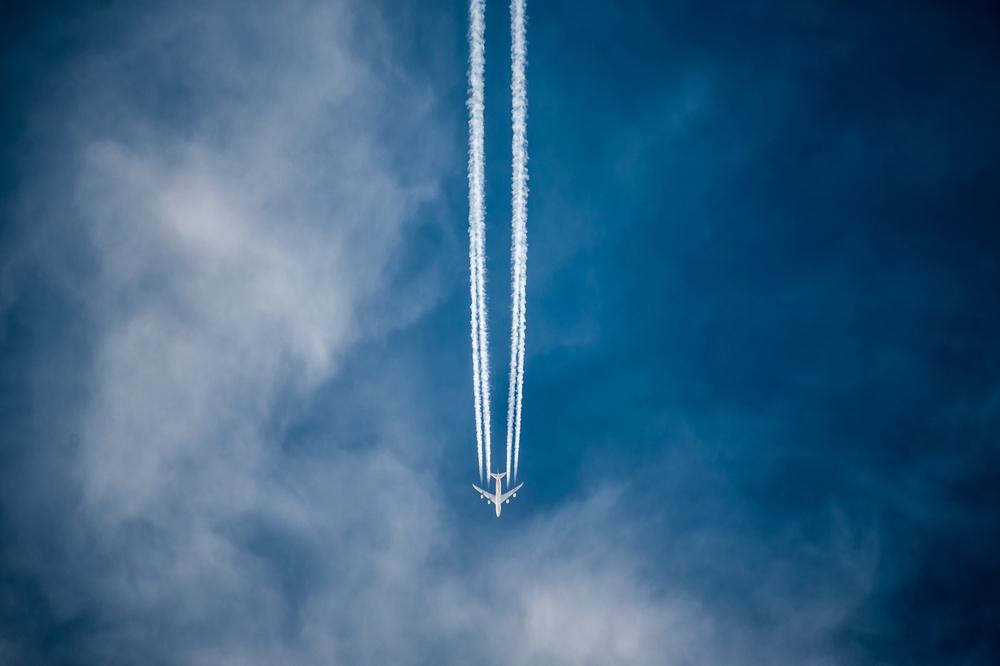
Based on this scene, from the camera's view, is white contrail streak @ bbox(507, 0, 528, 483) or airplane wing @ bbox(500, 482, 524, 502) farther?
airplane wing @ bbox(500, 482, 524, 502)

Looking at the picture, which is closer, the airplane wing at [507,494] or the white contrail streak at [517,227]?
the white contrail streak at [517,227]

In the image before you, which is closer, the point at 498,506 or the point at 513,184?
the point at 513,184

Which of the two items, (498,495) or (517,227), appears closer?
(517,227)

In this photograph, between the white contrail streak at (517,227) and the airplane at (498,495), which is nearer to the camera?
the white contrail streak at (517,227)

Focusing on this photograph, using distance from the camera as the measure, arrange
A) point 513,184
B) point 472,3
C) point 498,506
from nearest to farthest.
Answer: point 472,3, point 513,184, point 498,506

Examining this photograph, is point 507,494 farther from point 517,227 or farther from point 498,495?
point 517,227

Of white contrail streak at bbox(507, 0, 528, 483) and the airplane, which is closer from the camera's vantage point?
white contrail streak at bbox(507, 0, 528, 483)

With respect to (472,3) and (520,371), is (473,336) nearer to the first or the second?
(520,371)

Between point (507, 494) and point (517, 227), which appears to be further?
point (507, 494)

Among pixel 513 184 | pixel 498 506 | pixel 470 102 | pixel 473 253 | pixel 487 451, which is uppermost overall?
pixel 470 102

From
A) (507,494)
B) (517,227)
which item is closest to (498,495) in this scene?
(507,494)

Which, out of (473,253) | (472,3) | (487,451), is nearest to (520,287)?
(473,253)
